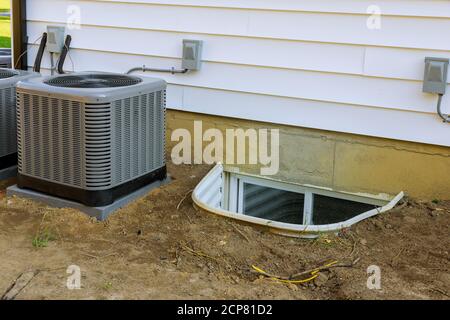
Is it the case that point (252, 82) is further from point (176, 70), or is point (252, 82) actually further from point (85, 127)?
point (85, 127)

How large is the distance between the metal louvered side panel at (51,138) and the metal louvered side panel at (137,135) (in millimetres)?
232

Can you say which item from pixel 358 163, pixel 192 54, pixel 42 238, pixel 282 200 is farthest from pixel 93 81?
pixel 358 163

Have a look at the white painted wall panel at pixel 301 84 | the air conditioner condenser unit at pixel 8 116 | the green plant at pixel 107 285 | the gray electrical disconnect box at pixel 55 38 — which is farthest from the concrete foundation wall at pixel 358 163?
the green plant at pixel 107 285

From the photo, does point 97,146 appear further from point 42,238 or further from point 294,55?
point 294,55

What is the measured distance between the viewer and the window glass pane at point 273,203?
15.6 ft

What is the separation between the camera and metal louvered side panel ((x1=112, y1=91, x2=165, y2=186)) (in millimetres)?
3871

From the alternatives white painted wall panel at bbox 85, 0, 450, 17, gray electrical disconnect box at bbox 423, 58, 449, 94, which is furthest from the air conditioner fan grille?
gray electrical disconnect box at bbox 423, 58, 449, 94

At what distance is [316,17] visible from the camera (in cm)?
424

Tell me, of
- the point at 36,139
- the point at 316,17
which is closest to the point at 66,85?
the point at 36,139

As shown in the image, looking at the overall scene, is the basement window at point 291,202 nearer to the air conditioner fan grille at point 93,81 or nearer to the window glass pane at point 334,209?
the window glass pane at point 334,209

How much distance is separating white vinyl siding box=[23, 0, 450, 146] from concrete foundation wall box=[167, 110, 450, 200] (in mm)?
74

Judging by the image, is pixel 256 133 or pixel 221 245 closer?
A: pixel 221 245
